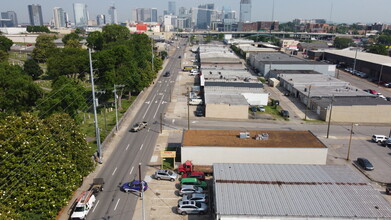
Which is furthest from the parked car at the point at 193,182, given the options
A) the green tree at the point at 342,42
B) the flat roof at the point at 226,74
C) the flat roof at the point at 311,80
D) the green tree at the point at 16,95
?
the green tree at the point at 342,42

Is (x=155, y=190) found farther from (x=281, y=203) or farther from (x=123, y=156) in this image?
(x=281, y=203)

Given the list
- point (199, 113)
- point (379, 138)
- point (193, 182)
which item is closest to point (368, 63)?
point (379, 138)

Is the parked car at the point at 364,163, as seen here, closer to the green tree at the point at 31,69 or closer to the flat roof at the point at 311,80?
the flat roof at the point at 311,80

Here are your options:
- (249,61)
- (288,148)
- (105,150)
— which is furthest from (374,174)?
(249,61)

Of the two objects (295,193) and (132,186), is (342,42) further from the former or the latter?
(132,186)

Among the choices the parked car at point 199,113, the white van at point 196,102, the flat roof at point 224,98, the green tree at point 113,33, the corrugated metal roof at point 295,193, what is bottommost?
the parked car at point 199,113

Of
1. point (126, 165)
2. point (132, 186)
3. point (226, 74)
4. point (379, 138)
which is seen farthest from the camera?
point (226, 74)
